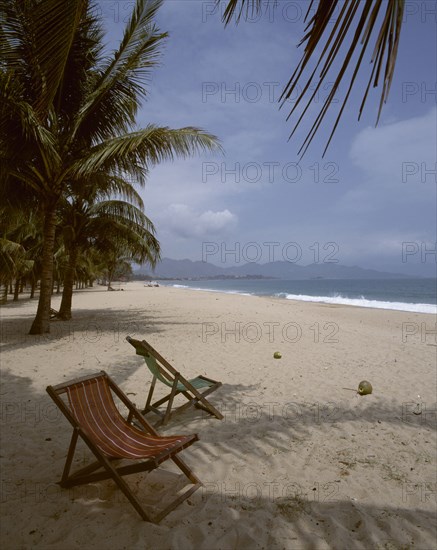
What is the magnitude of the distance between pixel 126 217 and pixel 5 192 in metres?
3.95

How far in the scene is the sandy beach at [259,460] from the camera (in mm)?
2254

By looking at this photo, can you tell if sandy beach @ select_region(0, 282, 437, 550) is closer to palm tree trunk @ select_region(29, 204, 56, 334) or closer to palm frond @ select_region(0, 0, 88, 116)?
palm tree trunk @ select_region(29, 204, 56, 334)

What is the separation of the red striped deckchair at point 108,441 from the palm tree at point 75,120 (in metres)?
5.69

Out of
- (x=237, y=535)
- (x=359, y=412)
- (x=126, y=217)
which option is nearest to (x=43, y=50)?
(x=237, y=535)

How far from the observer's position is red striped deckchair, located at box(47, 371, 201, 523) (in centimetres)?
235

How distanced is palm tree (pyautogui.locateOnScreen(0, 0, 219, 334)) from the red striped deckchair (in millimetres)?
5693

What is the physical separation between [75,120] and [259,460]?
26.3ft

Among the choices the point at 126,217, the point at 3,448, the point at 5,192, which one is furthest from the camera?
the point at 126,217

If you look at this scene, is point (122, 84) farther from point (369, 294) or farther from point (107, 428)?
point (369, 294)

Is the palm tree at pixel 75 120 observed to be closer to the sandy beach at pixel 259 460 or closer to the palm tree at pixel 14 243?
the palm tree at pixel 14 243

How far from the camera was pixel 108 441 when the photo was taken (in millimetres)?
2586

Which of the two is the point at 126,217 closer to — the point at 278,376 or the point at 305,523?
the point at 278,376

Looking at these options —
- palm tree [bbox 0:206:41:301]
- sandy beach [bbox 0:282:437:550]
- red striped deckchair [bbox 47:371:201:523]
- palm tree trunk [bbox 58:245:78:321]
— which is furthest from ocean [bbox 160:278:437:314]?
red striped deckchair [bbox 47:371:201:523]

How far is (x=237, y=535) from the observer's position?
88.1 inches
